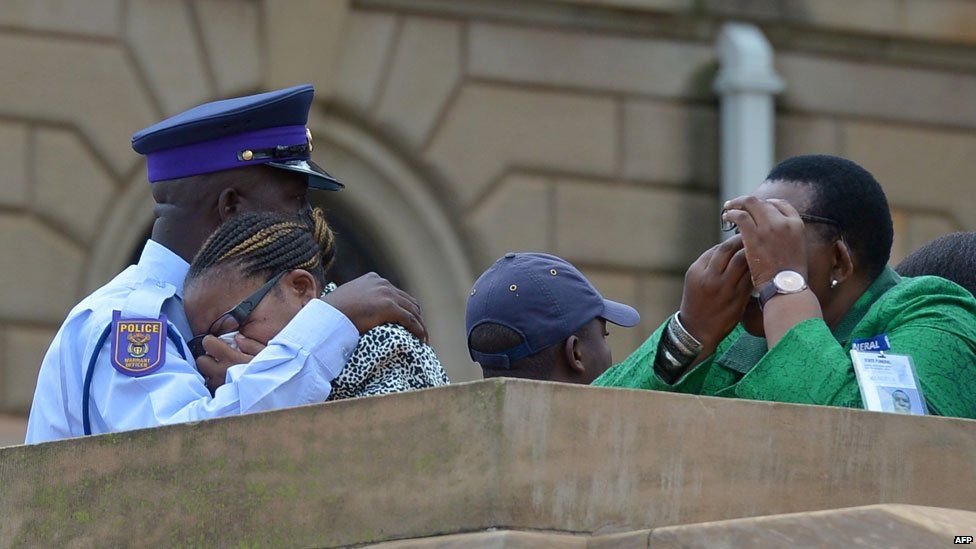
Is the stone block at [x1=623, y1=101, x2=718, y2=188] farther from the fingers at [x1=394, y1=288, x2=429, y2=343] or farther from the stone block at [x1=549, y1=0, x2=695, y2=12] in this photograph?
the fingers at [x1=394, y1=288, x2=429, y2=343]

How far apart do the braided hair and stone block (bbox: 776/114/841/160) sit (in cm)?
619

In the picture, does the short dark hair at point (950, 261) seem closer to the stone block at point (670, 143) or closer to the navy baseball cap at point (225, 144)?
the navy baseball cap at point (225, 144)

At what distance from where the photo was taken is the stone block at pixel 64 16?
26.7 feet

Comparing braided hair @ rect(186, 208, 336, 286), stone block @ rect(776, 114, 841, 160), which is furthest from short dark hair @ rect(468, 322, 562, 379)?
stone block @ rect(776, 114, 841, 160)

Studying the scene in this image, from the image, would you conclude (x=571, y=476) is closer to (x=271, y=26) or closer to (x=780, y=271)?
(x=780, y=271)

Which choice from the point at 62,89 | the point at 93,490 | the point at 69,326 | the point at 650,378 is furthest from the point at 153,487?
the point at 62,89

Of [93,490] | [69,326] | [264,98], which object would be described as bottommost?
[93,490]

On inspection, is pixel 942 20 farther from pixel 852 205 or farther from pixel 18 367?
pixel 852 205

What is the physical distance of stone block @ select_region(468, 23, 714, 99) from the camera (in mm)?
9062

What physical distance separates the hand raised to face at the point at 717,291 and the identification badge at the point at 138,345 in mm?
984

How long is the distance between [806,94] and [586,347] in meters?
5.89

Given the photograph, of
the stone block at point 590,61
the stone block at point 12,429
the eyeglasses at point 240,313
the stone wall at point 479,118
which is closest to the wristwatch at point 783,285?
the eyeglasses at point 240,313

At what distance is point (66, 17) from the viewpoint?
825cm

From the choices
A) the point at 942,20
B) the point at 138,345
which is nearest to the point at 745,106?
the point at 942,20
